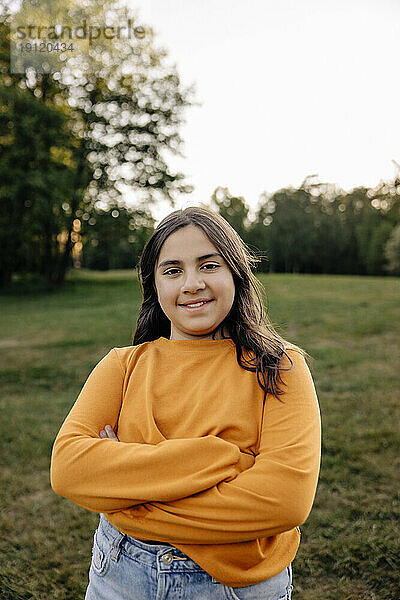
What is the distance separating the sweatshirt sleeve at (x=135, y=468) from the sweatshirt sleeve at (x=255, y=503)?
0.13ft

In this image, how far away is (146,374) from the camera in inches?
65.0

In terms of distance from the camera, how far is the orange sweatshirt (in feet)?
4.43

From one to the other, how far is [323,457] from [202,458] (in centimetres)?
313

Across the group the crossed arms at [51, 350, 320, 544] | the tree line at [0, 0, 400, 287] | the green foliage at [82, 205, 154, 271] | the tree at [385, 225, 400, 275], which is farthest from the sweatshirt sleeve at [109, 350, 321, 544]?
the tree at [385, 225, 400, 275]

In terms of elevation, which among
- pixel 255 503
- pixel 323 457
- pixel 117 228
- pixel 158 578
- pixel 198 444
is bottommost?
pixel 323 457

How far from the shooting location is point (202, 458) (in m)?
1.40

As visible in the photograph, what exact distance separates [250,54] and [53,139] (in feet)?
44.8

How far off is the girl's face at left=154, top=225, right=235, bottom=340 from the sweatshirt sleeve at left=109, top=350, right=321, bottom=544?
41 centimetres

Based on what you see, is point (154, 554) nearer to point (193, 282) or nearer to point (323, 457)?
point (193, 282)

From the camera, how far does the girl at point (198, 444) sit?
1364 mm

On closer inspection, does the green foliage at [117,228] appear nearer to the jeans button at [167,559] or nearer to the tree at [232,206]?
the tree at [232,206]

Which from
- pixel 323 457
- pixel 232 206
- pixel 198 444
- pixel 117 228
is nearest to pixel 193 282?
pixel 198 444

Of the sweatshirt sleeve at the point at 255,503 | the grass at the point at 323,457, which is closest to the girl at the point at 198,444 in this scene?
the sweatshirt sleeve at the point at 255,503

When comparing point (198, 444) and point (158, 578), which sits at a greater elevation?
point (198, 444)
